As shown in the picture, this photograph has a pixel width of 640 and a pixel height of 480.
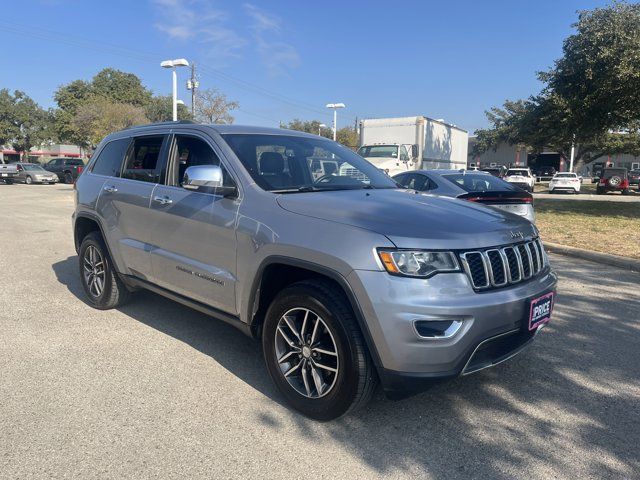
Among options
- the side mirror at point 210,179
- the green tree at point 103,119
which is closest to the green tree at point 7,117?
the green tree at point 103,119

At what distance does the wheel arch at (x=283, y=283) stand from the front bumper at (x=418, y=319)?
4 cm

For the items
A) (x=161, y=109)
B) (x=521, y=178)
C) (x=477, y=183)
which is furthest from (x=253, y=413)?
(x=161, y=109)

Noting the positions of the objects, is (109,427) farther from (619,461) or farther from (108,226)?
(619,461)

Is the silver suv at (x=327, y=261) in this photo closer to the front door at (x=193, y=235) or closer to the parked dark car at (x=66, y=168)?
the front door at (x=193, y=235)

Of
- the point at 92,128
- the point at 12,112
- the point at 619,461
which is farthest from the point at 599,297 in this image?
the point at 12,112

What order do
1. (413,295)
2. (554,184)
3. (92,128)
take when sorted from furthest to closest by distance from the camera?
(92,128), (554,184), (413,295)

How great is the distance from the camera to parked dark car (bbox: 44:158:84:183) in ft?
107

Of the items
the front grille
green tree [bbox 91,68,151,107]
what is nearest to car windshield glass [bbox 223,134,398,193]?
the front grille

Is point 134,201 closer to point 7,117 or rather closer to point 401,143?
point 401,143

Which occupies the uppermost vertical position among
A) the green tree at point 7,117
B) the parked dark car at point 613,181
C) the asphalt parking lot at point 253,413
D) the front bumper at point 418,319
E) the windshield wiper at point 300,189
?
the green tree at point 7,117

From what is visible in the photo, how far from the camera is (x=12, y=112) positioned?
206 ft

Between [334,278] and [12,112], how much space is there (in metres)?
73.0

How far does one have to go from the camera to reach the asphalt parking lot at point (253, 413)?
8.86ft

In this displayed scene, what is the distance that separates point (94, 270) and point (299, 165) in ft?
8.60
